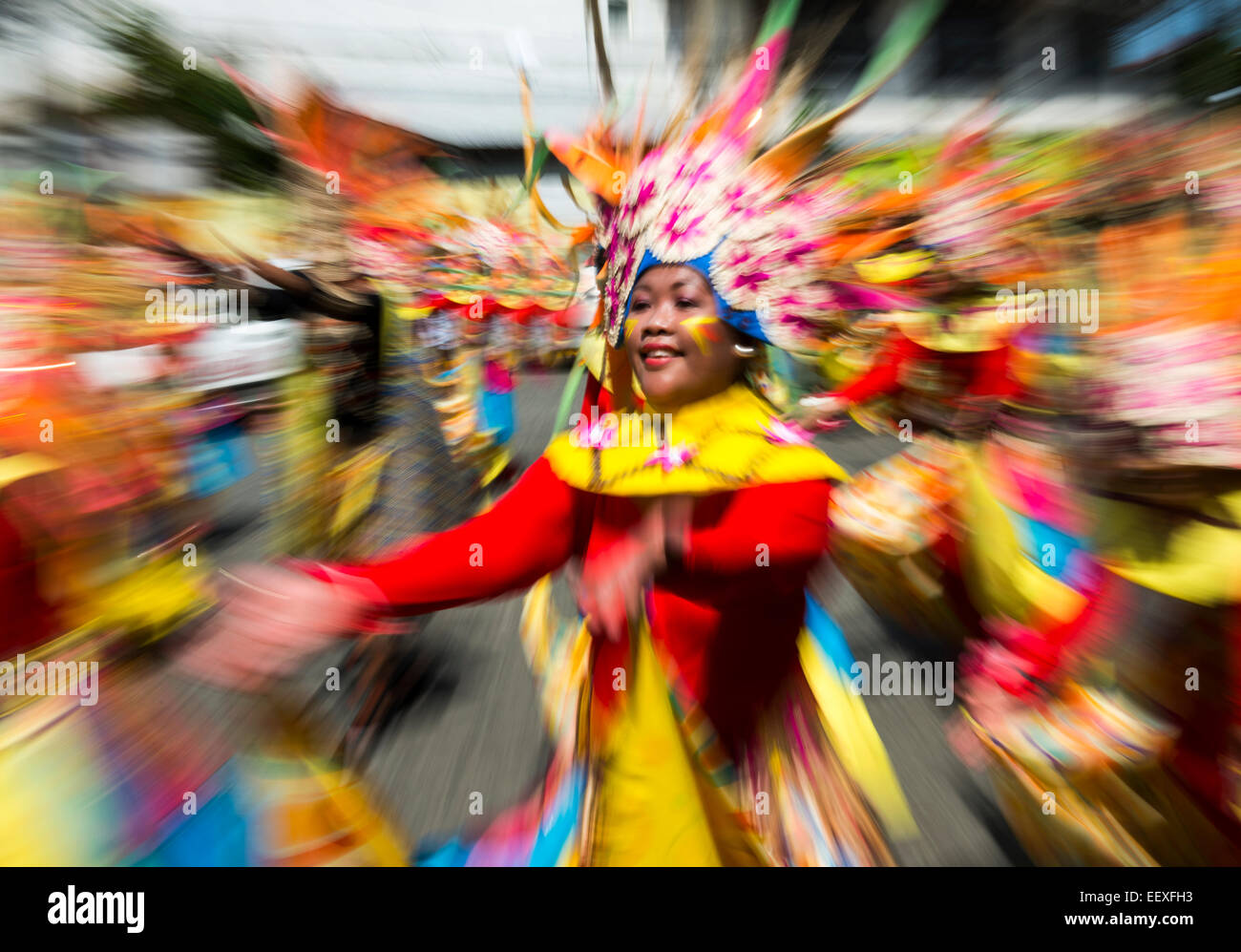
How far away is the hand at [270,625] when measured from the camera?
3.47 ft

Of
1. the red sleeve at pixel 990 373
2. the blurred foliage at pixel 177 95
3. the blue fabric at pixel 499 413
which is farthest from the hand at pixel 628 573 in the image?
the blue fabric at pixel 499 413

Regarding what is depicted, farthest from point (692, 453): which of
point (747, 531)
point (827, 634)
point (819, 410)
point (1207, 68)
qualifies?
point (1207, 68)

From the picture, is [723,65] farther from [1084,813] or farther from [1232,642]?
[1084,813]

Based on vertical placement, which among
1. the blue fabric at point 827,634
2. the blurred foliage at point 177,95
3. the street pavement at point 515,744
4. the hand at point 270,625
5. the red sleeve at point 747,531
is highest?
the blurred foliage at point 177,95

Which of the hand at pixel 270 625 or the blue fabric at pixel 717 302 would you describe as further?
the blue fabric at pixel 717 302

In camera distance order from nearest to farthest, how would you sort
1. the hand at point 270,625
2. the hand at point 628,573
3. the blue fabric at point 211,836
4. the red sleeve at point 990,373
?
the hand at point 270,625
the hand at point 628,573
the blue fabric at point 211,836
the red sleeve at point 990,373

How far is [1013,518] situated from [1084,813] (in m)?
0.60

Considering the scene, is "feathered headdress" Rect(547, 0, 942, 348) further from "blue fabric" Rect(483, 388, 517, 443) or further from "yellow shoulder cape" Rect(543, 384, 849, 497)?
"blue fabric" Rect(483, 388, 517, 443)

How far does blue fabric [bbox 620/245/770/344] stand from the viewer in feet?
3.86

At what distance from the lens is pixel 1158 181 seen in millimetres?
1356

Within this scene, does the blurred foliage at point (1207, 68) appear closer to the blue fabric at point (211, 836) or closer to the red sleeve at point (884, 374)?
the red sleeve at point (884, 374)

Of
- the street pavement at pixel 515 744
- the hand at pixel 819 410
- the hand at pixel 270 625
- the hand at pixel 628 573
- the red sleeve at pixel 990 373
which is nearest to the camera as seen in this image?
the hand at pixel 270 625

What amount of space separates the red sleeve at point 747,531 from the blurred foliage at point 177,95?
1.12 metres

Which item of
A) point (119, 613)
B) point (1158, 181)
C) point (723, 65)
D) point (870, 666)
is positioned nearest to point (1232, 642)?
point (870, 666)
